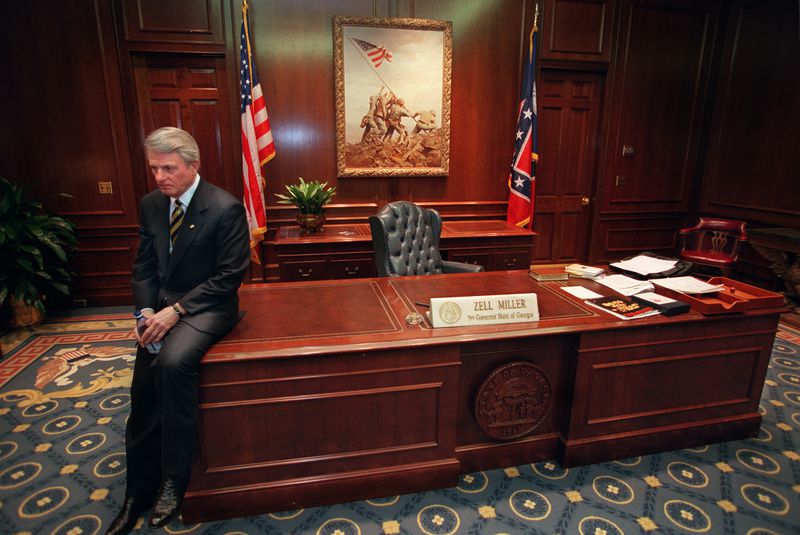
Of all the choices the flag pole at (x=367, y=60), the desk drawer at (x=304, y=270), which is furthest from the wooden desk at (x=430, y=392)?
the flag pole at (x=367, y=60)

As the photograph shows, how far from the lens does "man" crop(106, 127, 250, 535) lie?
172 cm

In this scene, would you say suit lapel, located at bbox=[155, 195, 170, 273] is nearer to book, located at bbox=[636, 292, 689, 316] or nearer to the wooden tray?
book, located at bbox=[636, 292, 689, 316]

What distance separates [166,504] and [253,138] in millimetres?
3013

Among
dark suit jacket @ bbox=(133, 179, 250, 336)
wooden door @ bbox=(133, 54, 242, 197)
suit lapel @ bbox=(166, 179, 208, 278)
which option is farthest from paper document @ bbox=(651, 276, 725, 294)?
wooden door @ bbox=(133, 54, 242, 197)

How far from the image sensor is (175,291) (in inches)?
73.9

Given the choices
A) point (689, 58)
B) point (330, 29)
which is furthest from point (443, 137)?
point (689, 58)

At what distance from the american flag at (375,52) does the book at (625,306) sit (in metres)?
3.07

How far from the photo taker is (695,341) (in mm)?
2100

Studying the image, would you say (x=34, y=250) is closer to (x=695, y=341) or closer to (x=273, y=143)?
(x=273, y=143)

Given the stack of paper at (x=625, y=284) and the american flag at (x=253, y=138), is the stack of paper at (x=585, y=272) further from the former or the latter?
the american flag at (x=253, y=138)

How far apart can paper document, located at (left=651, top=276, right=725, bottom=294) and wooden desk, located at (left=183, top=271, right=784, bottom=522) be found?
0.16 metres

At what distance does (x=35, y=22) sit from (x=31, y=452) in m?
3.47

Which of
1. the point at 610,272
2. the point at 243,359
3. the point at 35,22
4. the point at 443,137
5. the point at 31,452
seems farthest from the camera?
the point at 443,137

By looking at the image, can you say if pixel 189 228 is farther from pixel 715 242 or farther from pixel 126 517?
pixel 715 242
